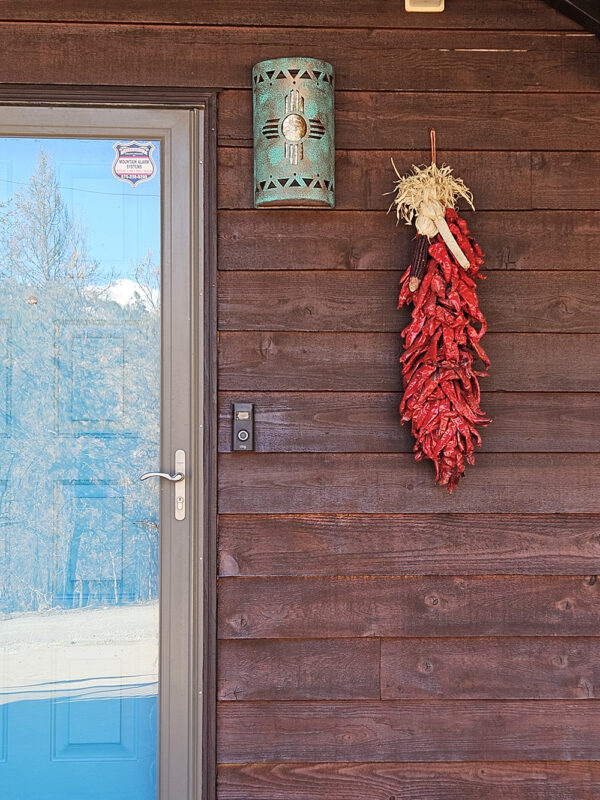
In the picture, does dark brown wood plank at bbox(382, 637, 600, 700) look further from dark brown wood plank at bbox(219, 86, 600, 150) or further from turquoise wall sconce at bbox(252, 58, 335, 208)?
dark brown wood plank at bbox(219, 86, 600, 150)

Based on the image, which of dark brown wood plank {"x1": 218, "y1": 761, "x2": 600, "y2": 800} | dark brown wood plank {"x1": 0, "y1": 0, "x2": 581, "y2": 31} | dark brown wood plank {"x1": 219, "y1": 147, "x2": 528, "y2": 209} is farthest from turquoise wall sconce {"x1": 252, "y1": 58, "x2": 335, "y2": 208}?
dark brown wood plank {"x1": 218, "y1": 761, "x2": 600, "y2": 800}

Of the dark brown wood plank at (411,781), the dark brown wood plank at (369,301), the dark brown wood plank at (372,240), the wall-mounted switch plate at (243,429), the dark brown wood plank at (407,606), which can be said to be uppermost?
the dark brown wood plank at (372,240)

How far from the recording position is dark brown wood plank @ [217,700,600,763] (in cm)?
229

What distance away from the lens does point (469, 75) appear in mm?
2404

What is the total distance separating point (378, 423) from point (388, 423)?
29mm

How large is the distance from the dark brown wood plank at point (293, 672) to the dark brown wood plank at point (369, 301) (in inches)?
35.4

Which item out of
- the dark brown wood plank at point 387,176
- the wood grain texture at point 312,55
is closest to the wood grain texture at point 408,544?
the dark brown wood plank at point 387,176

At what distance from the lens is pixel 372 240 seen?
237cm

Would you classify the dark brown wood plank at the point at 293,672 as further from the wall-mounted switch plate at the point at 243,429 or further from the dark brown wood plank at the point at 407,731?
the wall-mounted switch plate at the point at 243,429

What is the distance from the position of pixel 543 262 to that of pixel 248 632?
1359 mm

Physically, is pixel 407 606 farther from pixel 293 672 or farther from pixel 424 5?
pixel 424 5

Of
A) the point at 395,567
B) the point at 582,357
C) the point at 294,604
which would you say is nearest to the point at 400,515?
the point at 395,567

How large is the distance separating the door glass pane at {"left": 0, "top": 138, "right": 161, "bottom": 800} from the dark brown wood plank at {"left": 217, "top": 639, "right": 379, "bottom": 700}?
8.9 inches

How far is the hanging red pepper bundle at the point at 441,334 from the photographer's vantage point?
2250 mm
